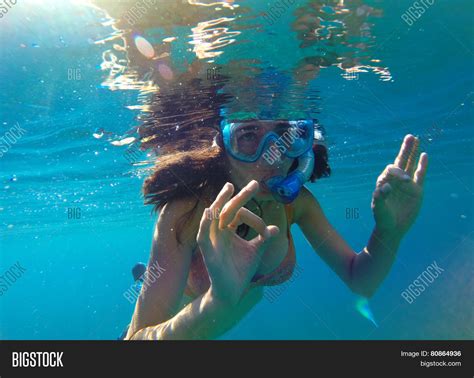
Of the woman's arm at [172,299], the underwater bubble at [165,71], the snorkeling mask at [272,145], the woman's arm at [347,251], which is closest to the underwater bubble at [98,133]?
the underwater bubble at [165,71]

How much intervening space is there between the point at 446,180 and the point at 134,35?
3753 cm

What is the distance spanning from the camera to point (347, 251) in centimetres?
595

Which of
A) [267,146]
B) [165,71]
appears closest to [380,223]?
[267,146]

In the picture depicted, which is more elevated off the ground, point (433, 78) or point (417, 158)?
point (417, 158)

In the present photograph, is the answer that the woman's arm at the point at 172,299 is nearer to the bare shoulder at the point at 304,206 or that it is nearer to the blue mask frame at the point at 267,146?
the blue mask frame at the point at 267,146

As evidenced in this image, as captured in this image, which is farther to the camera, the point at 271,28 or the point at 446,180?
the point at 446,180

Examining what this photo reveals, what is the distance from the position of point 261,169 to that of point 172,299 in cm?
215

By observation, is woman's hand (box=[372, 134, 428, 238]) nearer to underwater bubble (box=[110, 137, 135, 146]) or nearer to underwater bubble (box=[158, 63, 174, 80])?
underwater bubble (box=[158, 63, 174, 80])

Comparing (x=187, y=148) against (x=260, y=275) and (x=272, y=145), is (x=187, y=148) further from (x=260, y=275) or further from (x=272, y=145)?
(x=260, y=275)

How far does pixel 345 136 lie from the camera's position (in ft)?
53.5

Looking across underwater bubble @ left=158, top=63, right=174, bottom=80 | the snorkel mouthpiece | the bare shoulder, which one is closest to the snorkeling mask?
the snorkel mouthpiece

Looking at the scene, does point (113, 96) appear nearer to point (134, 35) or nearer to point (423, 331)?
point (134, 35)
